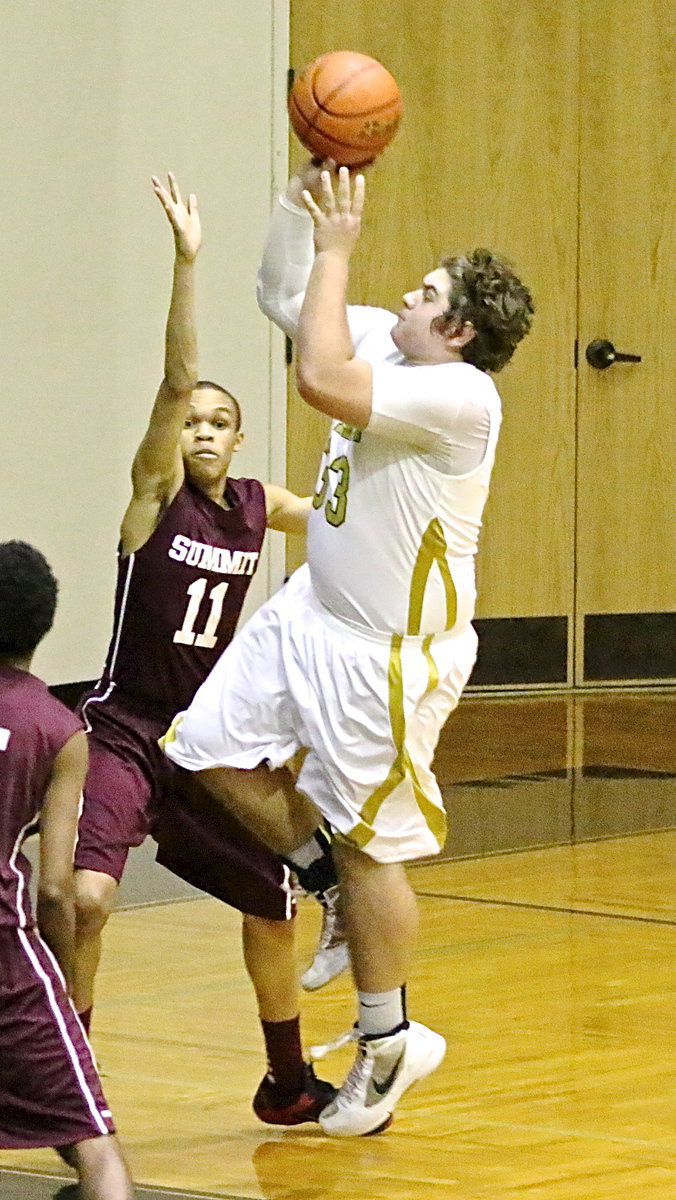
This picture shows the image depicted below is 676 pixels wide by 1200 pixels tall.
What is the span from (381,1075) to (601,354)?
6.75 m

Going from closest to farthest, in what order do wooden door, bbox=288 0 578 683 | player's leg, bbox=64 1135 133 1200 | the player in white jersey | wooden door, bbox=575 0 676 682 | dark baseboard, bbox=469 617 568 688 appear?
player's leg, bbox=64 1135 133 1200, the player in white jersey, wooden door, bbox=288 0 578 683, dark baseboard, bbox=469 617 568 688, wooden door, bbox=575 0 676 682

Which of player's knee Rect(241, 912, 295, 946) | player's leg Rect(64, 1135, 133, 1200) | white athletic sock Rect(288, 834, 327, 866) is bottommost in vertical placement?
player's leg Rect(64, 1135, 133, 1200)

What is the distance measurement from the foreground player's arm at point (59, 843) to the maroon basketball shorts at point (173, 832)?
0.83 m

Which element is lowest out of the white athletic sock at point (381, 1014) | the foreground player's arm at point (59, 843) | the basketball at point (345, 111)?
the white athletic sock at point (381, 1014)

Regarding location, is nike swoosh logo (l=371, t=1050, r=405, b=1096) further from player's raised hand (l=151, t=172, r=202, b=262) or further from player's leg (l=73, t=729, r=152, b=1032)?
player's raised hand (l=151, t=172, r=202, b=262)

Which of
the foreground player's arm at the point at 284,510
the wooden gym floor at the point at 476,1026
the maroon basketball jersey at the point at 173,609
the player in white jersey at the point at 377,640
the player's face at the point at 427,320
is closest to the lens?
the wooden gym floor at the point at 476,1026

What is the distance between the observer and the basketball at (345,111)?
13.5ft

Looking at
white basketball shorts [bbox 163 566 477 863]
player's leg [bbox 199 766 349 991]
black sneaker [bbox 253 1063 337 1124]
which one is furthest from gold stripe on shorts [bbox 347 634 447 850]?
black sneaker [bbox 253 1063 337 1124]

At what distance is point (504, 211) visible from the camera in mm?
9883

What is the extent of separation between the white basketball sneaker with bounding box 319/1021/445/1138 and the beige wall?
4258 mm

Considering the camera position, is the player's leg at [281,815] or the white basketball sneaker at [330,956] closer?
the player's leg at [281,815]

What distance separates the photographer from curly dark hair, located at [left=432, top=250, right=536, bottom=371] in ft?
12.8

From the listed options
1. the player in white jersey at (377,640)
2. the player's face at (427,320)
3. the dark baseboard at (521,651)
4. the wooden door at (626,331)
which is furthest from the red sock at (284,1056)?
the wooden door at (626,331)

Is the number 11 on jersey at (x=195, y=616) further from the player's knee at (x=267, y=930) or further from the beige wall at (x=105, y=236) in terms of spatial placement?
the beige wall at (x=105, y=236)
